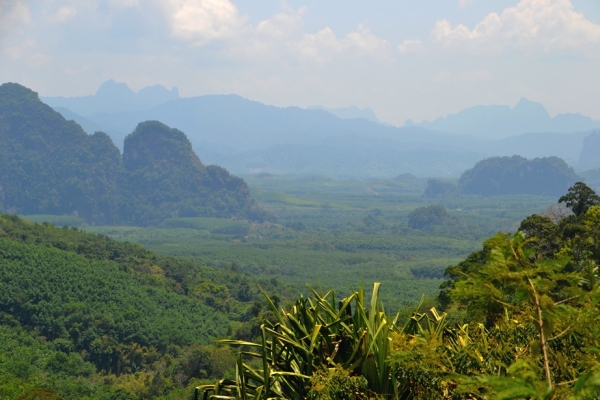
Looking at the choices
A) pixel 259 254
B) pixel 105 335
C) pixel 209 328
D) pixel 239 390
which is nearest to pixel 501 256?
pixel 239 390

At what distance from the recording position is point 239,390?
5730 mm

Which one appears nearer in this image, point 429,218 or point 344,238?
point 344,238

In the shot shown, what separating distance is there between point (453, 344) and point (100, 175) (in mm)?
145236

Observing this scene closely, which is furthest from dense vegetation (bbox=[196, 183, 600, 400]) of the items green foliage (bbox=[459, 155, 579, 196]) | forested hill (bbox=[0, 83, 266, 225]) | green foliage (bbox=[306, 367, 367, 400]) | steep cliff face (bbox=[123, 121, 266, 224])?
green foliage (bbox=[459, 155, 579, 196])

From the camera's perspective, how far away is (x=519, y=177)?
17475 cm

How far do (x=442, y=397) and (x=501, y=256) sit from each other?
1429 millimetres

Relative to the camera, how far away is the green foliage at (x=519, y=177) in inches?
6614

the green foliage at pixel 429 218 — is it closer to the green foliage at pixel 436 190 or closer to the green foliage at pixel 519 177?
the green foliage at pixel 436 190

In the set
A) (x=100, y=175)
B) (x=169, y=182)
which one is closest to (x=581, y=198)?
(x=169, y=182)

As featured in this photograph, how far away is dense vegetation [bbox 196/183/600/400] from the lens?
4.55m

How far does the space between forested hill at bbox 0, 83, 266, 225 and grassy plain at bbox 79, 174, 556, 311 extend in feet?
43.5

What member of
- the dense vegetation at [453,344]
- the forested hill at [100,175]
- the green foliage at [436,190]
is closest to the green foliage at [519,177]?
the green foliage at [436,190]

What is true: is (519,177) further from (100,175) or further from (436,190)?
(100,175)

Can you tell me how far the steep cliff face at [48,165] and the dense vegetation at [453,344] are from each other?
136126 millimetres
